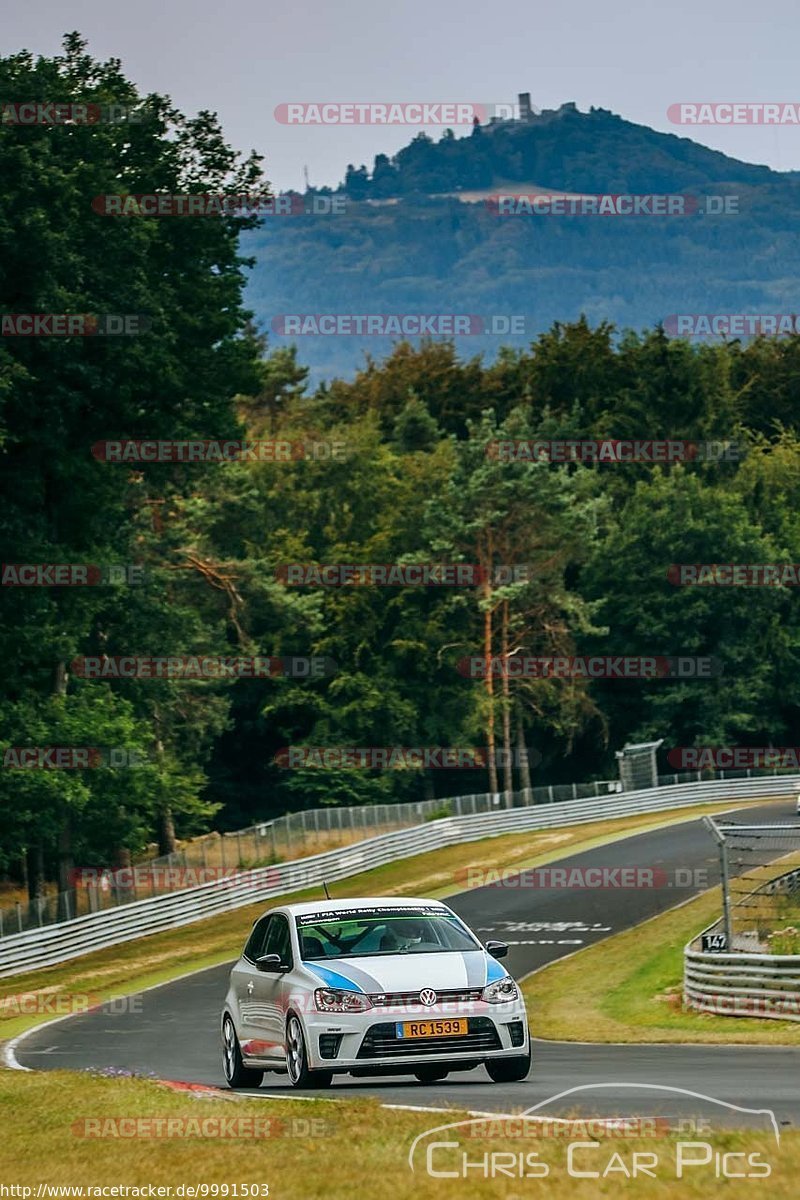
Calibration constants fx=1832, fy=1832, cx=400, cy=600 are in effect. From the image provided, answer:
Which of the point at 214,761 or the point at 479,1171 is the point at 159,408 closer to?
the point at 479,1171

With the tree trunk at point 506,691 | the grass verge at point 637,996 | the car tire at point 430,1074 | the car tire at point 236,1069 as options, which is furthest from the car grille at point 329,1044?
the tree trunk at point 506,691

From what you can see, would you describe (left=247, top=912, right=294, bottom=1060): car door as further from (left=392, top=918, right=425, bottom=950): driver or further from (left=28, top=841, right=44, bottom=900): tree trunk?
(left=28, top=841, right=44, bottom=900): tree trunk

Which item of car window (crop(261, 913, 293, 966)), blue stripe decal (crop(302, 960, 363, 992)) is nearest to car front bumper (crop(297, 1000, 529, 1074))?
blue stripe decal (crop(302, 960, 363, 992))

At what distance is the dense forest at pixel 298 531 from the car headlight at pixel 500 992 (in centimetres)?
2608

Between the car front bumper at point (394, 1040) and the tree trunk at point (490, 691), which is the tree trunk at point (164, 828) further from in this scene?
the car front bumper at point (394, 1040)

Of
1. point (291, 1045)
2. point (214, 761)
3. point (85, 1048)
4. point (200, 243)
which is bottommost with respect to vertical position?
point (214, 761)

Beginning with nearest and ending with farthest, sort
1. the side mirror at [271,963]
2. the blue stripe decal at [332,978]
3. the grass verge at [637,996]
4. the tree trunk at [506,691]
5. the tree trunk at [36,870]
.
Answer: the blue stripe decal at [332,978], the side mirror at [271,963], the grass verge at [637,996], the tree trunk at [36,870], the tree trunk at [506,691]

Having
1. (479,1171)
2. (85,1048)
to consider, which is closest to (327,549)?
(85,1048)

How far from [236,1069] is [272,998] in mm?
1356

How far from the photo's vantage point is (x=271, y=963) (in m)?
16.0

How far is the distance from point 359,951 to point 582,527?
74691 millimetres

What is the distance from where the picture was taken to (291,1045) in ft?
50.4

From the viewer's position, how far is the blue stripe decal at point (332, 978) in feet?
48.9

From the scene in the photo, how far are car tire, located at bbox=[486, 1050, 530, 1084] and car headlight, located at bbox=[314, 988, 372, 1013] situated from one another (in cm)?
126
